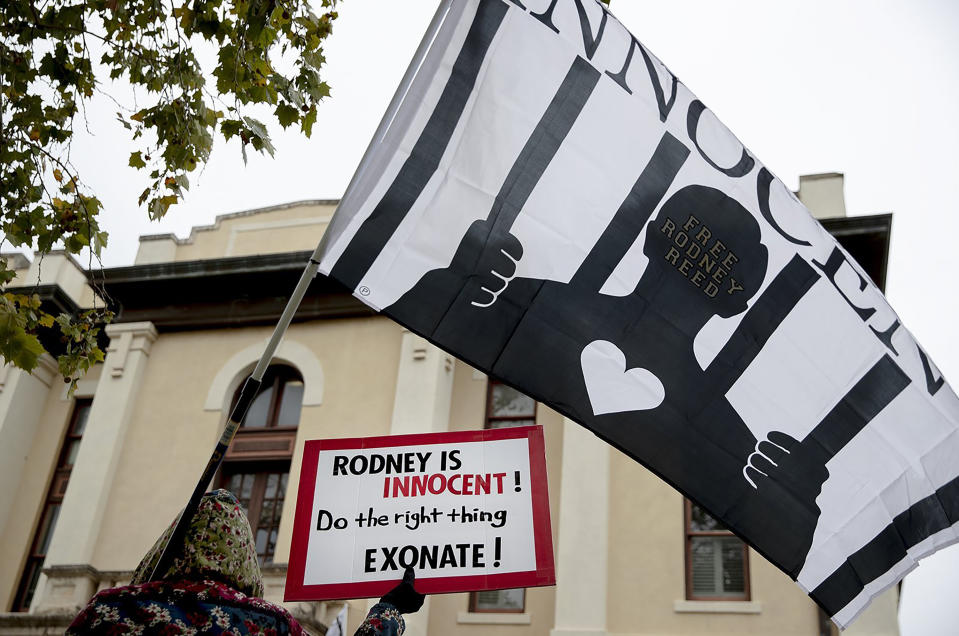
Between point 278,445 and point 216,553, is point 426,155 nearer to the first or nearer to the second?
point 216,553

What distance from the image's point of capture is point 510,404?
47.2ft

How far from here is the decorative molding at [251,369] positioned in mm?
14727

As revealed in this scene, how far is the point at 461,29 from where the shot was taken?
458cm

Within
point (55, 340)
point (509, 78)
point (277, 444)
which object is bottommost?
point (509, 78)

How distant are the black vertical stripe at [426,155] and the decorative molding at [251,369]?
10419 mm

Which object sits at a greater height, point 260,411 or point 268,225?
point 268,225

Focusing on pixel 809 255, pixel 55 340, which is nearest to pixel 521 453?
pixel 809 255

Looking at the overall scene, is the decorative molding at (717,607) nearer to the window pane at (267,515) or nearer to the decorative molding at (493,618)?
the decorative molding at (493,618)

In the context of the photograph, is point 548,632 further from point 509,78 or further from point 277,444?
point 509,78

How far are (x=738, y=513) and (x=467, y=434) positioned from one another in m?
1.53

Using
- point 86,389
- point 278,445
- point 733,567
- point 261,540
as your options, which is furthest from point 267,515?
point 733,567

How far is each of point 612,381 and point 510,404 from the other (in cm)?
957

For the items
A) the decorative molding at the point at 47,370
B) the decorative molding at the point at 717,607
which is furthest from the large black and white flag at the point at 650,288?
the decorative molding at the point at 47,370

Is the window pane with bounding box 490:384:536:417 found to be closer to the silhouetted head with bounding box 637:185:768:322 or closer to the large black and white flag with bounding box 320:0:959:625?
the large black and white flag with bounding box 320:0:959:625
